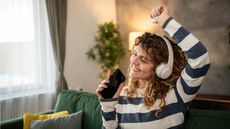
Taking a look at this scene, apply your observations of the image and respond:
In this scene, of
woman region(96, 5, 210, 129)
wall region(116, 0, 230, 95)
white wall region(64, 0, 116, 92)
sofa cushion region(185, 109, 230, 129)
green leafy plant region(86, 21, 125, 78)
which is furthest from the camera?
green leafy plant region(86, 21, 125, 78)

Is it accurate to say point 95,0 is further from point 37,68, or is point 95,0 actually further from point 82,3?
point 37,68

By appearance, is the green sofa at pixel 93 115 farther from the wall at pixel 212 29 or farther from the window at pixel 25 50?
the wall at pixel 212 29

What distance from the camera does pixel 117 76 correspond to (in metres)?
1.46

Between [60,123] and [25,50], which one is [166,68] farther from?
[25,50]

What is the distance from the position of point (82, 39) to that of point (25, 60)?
93 cm

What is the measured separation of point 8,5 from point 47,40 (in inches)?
23.6

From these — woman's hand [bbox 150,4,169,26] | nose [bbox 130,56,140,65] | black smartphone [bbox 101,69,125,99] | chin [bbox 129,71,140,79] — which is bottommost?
black smartphone [bbox 101,69,125,99]

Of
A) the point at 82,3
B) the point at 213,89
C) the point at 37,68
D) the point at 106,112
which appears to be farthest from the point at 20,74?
the point at 213,89

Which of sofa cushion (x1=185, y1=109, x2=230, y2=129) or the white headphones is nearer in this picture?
the white headphones

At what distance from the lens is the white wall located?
3758 mm

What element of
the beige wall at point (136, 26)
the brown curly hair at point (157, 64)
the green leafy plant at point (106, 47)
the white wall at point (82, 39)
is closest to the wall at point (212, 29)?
the beige wall at point (136, 26)

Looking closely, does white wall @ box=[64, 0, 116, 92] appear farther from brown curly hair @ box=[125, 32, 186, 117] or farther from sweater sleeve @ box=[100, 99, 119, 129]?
brown curly hair @ box=[125, 32, 186, 117]

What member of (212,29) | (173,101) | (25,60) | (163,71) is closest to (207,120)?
(173,101)

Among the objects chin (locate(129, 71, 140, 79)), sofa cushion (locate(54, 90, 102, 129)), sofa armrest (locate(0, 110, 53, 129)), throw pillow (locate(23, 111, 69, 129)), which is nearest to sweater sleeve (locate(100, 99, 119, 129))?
chin (locate(129, 71, 140, 79))
